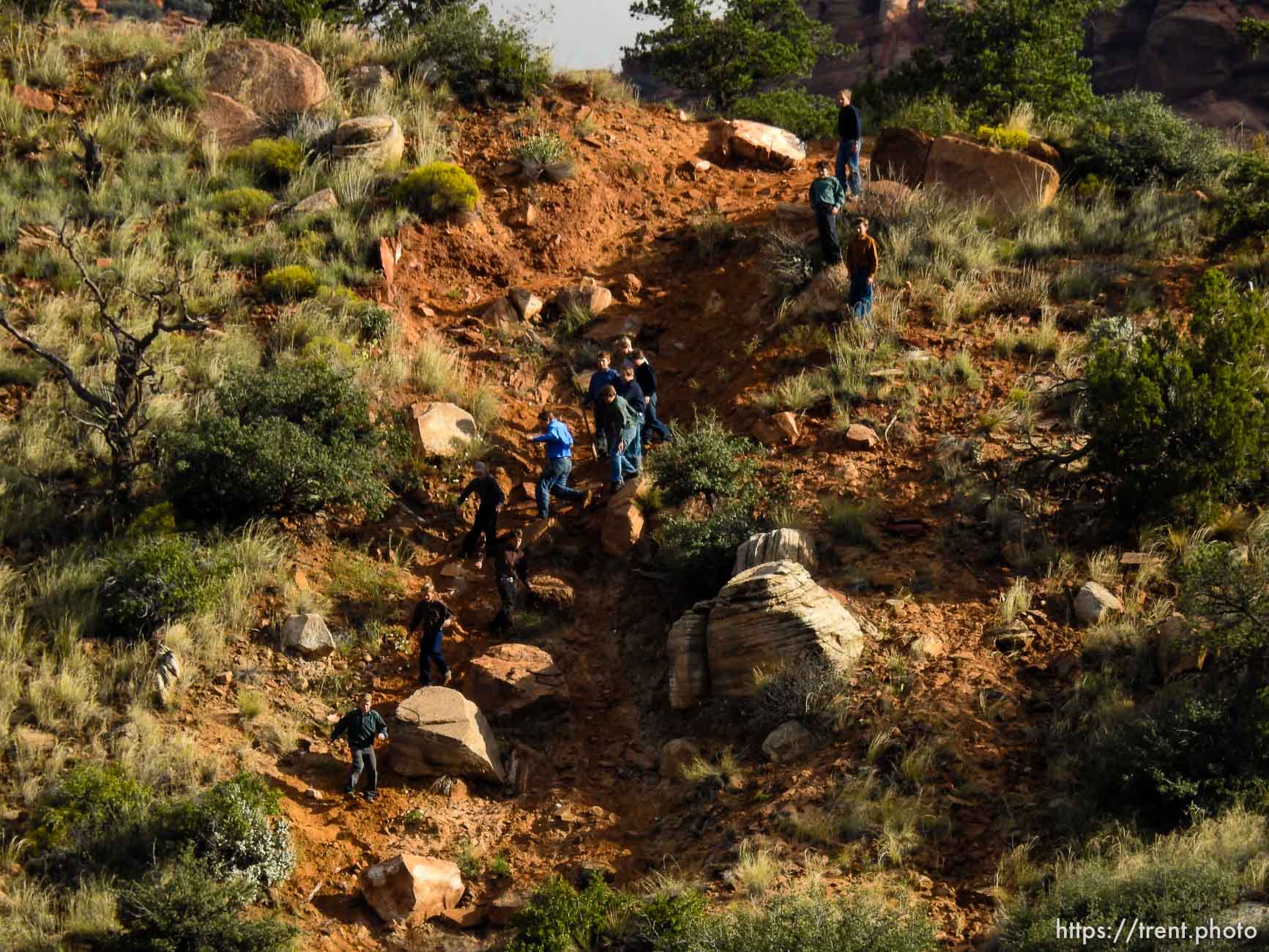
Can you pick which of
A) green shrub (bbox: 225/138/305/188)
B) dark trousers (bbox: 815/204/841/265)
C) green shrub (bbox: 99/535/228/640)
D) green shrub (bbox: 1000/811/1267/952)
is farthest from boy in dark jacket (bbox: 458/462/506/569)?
green shrub (bbox: 225/138/305/188)

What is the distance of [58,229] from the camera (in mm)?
18297

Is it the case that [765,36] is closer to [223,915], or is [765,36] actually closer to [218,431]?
[218,431]

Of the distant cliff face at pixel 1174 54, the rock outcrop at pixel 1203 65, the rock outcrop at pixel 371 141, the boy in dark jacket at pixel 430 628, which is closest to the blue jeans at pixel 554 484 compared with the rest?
the boy in dark jacket at pixel 430 628

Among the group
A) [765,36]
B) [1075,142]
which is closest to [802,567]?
[1075,142]

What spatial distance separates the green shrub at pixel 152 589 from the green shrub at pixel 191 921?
3295mm

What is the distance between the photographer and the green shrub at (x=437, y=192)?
766 inches

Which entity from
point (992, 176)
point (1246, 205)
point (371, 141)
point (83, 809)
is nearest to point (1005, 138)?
point (992, 176)

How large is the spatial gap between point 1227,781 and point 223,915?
290 inches

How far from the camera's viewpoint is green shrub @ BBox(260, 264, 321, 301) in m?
17.5

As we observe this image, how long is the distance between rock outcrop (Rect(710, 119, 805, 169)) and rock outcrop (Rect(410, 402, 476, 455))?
9.11m

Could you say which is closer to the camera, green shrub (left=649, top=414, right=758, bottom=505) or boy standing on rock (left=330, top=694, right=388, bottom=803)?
boy standing on rock (left=330, top=694, right=388, bottom=803)

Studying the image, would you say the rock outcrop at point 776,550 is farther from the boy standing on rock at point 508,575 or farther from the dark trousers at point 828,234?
the dark trousers at point 828,234

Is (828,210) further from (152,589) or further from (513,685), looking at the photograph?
(152,589)

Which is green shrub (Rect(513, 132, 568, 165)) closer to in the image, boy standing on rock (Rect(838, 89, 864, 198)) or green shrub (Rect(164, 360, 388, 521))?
boy standing on rock (Rect(838, 89, 864, 198))
